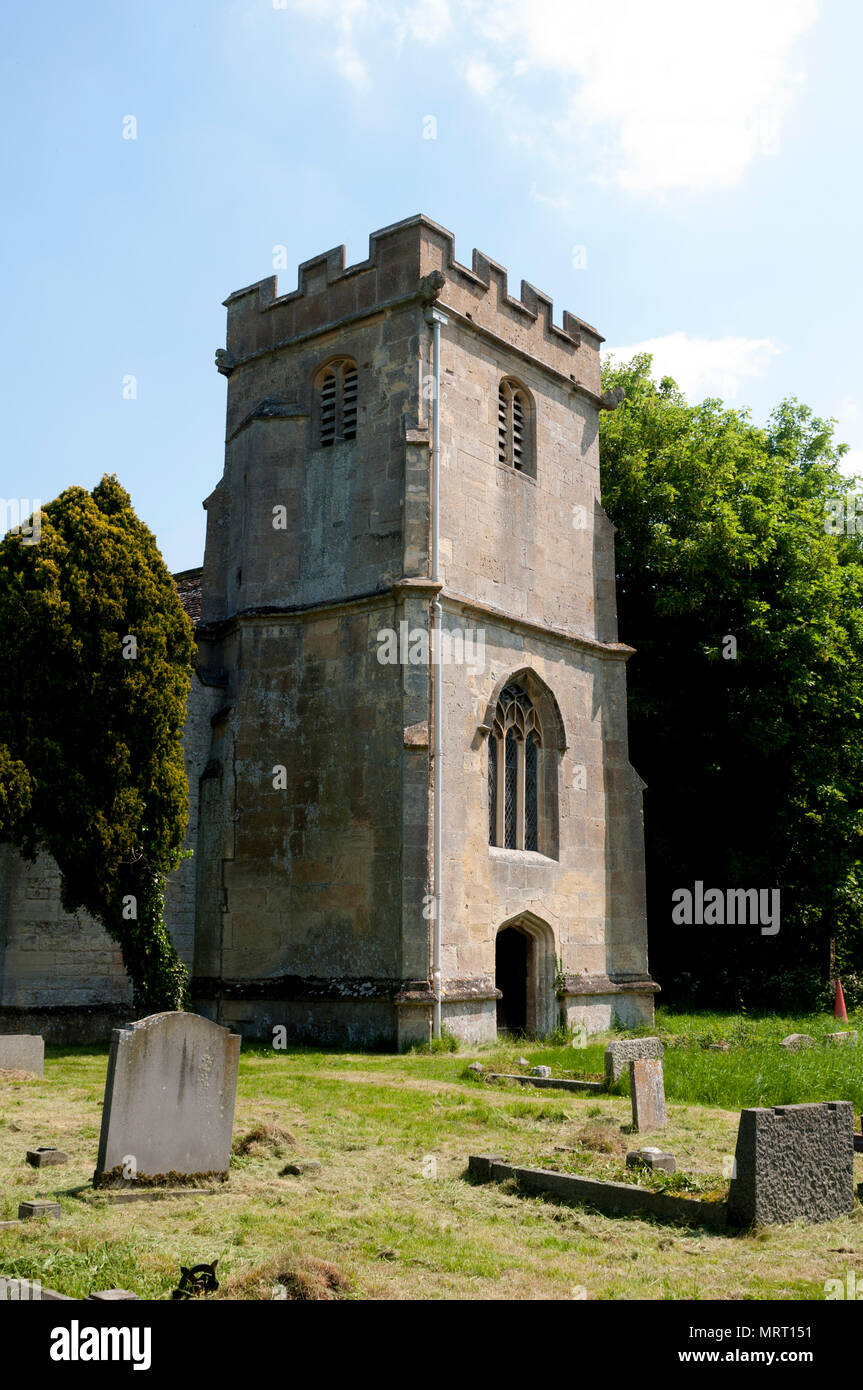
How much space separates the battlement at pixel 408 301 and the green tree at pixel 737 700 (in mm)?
4034

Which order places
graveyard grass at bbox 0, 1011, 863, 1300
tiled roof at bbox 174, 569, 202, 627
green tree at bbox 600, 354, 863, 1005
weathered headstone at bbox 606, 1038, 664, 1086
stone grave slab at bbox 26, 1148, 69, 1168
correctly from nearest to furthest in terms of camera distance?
graveyard grass at bbox 0, 1011, 863, 1300 < stone grave slab at bbox 26, 1148, 69, 1168 < weathered headstone at bbox 606, 1038, 664, 1086 < tiled roof at bbox 174, 569, 202, 627 < green tree at bbox 600, 354, 863, 1005

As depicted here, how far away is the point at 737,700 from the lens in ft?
80.3

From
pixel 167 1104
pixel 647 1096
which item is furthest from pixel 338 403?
pixel 167 1104

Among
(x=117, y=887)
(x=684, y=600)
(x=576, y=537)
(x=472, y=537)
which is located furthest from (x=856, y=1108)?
(x=684, y=600)

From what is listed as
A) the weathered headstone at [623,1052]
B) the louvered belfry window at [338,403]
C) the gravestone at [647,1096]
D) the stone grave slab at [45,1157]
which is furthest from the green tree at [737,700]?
the stone grave slab at [45,1157]

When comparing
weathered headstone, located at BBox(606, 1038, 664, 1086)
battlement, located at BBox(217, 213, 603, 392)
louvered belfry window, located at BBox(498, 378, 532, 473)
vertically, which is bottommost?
weathered headstone, located at BBox(606, 1038, 664, 1086)

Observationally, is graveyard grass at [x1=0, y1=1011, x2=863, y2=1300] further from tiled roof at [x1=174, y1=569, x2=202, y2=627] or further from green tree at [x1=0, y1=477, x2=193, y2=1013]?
tiled roof at [x1=174, y1=569, x2=202, y2=627]

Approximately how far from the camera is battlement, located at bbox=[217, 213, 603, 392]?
62.6ft

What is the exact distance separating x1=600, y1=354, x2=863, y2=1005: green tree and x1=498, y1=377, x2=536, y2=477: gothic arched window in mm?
4960

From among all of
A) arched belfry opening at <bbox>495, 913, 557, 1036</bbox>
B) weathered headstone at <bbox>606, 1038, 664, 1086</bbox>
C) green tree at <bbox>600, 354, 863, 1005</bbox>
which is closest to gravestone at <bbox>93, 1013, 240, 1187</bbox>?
weathered headstone at <bbox>606, 1038, 664, 1086</bbox>

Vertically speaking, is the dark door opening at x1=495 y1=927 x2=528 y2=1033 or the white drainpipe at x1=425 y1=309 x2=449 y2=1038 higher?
the white drainpipe at x1=425 y1=309 x2=449 y2=1038
